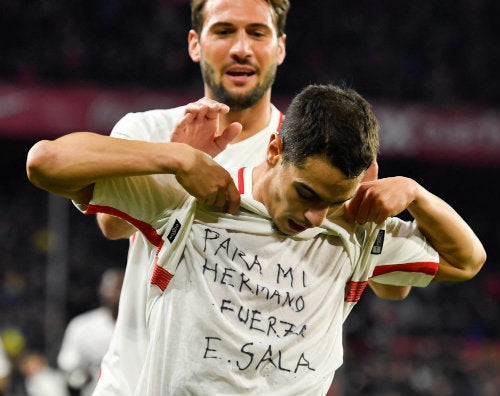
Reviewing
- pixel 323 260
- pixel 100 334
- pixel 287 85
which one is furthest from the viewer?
pixel 287 85

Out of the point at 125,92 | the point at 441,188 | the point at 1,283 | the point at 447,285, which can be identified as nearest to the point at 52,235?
the point at 1,283

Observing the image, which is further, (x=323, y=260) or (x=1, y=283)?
(x=1, y=283)

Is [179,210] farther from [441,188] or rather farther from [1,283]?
[441,188]

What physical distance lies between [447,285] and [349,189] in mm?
9670

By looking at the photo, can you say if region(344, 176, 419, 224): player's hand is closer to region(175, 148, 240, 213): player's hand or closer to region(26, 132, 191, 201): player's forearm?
region(175, 148, 240, 213): player's hand

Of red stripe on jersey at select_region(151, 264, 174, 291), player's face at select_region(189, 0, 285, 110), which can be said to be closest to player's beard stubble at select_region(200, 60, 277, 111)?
player's face at select_region(189, 0, 285, 110)

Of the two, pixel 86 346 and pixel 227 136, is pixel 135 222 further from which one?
pixel 86 346

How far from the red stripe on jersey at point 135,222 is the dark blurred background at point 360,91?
23.1 ft

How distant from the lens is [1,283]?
10758 mm

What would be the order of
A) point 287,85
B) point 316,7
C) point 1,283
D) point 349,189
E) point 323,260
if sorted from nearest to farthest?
point 349,189
point 323,260
point 1,283
point 287,85
point 316,7

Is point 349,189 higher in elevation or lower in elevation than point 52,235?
higher

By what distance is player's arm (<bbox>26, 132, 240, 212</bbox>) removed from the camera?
1913 mm

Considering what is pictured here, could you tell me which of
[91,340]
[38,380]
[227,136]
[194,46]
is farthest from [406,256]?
[38,380]

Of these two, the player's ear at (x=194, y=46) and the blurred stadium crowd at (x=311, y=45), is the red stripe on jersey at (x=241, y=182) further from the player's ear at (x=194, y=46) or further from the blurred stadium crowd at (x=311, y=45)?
the blurred stadium crowd at (x=311, y=45)
